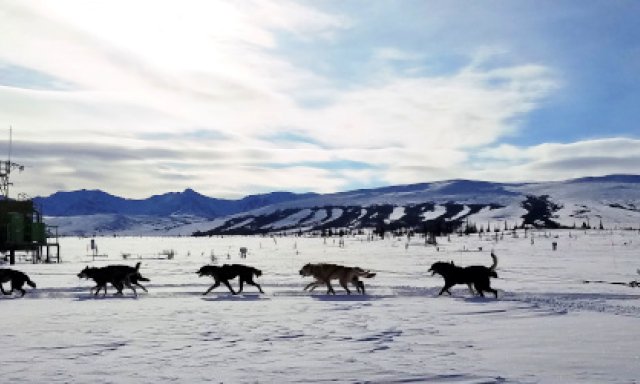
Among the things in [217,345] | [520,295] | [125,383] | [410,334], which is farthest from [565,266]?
[125,383]

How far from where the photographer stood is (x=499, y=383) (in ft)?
22.7

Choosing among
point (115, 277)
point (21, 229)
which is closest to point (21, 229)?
point (21, 229)

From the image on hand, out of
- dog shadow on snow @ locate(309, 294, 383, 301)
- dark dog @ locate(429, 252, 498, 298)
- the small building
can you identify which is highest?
the small building

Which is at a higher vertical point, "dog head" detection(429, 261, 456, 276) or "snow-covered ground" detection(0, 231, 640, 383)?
"dog head" detection(429, 261, 456, 276)

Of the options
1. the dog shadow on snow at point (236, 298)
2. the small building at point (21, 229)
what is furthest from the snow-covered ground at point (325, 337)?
the small building at point (21, 229)

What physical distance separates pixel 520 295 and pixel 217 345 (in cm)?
1086

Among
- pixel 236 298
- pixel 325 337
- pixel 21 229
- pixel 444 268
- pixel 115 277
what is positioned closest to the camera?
pixel 325 337

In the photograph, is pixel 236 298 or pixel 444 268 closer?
pixel 236 298

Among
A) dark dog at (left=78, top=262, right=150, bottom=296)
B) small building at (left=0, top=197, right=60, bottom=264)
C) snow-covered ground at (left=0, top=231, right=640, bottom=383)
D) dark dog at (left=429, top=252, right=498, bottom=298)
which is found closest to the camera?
snow-covered ground at (left=0, top=231, right=640, bottom=383)

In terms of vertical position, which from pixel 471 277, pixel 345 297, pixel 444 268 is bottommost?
pixel 345 297

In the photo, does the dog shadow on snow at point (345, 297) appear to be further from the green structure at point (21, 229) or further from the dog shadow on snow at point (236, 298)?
the green structure at point (21, 229)

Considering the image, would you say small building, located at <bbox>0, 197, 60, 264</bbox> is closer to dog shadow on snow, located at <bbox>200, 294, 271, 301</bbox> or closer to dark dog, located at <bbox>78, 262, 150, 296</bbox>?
dark dog, located at <bbox>78, 262, 150, 296</bbox>

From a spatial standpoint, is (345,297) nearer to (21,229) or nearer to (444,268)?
(444,268)

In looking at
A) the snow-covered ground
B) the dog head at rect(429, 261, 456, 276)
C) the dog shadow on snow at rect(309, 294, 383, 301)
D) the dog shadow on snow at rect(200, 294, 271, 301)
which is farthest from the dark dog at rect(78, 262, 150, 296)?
the dog head at rect(429, 261, 456, 276)
